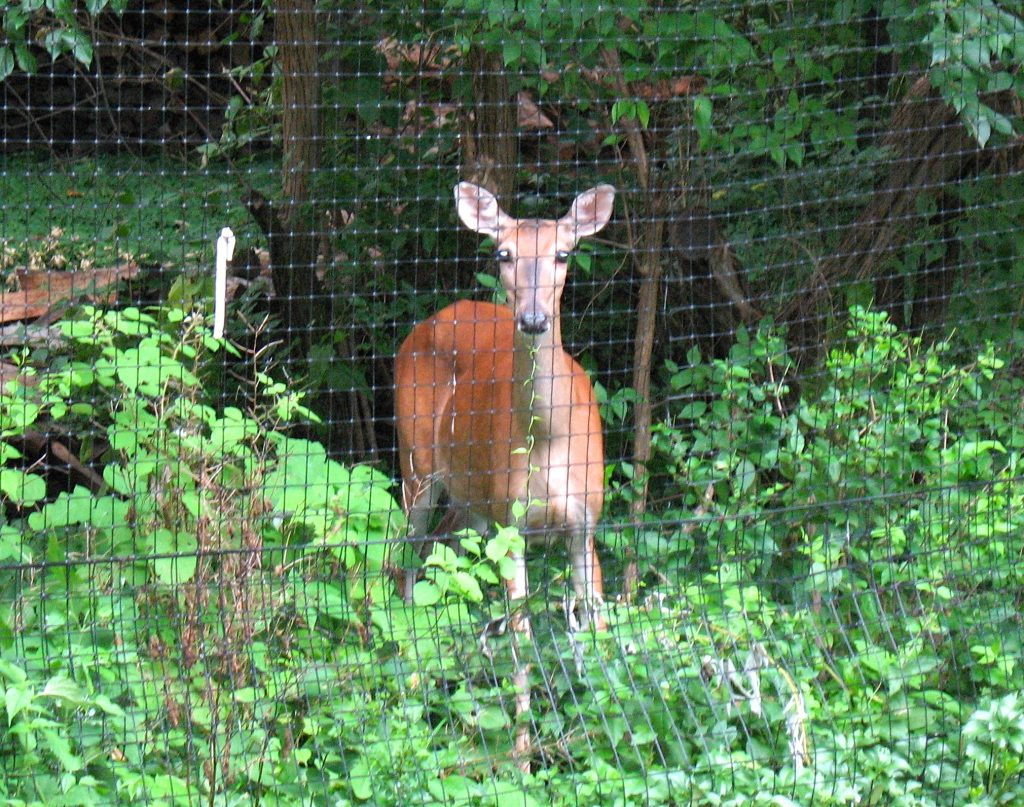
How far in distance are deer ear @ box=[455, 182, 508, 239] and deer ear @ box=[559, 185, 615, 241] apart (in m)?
0.22

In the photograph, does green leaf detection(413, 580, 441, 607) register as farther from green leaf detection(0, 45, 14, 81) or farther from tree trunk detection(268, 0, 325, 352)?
tree trunk detection(268, 0, 325, 352)

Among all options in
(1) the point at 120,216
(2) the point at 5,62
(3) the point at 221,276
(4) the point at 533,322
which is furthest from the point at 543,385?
(1) the point at 120,216

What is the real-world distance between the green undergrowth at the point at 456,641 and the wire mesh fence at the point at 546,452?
15 mm

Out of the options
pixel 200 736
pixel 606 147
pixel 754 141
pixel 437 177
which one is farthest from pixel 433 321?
pixel 200 736

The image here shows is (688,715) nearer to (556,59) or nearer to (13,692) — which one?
(13,692)

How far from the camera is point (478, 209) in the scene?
201 inches

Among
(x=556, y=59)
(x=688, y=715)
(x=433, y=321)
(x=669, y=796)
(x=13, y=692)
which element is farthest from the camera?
(x=433, y=321)

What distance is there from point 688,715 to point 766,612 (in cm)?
41

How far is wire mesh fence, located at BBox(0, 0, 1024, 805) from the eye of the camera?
152 inches

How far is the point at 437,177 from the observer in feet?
20.8

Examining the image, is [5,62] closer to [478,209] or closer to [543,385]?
[478,209]

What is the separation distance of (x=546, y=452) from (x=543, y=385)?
223 millimetres

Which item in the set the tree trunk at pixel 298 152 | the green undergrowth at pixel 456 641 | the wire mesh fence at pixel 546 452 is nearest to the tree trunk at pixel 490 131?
the wire mesh fence at pixel 546 452

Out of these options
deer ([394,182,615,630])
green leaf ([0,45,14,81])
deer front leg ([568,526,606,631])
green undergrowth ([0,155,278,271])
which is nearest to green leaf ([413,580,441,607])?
deer front leg ([568,526,606,631])
